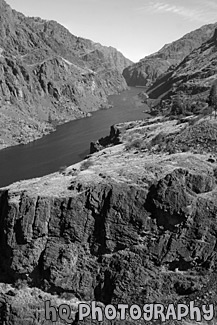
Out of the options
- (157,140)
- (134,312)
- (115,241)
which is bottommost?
(134,312)

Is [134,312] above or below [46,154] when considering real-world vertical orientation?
below

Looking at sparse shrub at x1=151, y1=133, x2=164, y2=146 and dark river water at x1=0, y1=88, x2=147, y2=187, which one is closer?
sparse shrub at x1=151, y1=133, x2=164, y2=146

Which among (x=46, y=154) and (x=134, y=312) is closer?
(x=134, y=312)

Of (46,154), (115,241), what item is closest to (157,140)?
(115,241)

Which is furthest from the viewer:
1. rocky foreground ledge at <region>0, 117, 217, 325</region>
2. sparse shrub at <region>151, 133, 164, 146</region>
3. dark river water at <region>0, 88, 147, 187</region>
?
dark river water at <region>0, 88, 147, 187</region>

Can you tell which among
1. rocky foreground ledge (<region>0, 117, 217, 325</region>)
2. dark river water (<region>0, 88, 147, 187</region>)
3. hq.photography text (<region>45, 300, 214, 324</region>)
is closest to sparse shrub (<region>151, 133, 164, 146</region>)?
rocky foreground ledge (<region>0, 117, 217, 325</region>)

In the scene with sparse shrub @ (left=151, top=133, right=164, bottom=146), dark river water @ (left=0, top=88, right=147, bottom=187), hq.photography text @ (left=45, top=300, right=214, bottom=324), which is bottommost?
hq.photography text @ (left=45, top=300, right=214, bottom=324)

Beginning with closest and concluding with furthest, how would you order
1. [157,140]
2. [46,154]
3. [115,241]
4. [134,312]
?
[134,312] → [115,241] → [157,140] → [46,154]

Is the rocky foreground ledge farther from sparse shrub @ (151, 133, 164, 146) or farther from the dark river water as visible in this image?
the dark river water

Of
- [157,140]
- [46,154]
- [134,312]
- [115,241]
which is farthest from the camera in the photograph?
[46,154]

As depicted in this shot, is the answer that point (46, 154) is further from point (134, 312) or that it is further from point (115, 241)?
point (134, 312)
